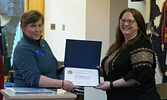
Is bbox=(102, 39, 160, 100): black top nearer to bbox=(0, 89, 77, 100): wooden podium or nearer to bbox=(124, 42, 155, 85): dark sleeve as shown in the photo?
bbox=(124, 42, 155, 85): dark sleeve

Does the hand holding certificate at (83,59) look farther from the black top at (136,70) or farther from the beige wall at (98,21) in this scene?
the beige wall at (98,21)

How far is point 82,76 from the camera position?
2.39m

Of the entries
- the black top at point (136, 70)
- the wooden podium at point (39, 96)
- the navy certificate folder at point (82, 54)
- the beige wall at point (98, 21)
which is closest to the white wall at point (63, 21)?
the beige wall at point (98, 21)

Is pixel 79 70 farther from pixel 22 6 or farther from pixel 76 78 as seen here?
pixel 22 6

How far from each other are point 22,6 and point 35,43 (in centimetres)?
456

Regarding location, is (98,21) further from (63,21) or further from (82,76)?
(82,76)

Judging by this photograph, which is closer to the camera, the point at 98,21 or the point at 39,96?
the point at 39,96

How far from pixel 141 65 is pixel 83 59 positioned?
55cm

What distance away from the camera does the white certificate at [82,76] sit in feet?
7.67

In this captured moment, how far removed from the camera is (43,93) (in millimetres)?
1665

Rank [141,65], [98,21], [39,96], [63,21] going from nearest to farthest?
[39,96] < [141,65] < [98,21] < [63,21]

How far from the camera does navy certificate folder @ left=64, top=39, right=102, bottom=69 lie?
2.45m

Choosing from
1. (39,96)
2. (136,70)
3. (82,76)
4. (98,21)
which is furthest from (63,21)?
(39,96)

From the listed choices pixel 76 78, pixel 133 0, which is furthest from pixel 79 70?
pixel 133 0
